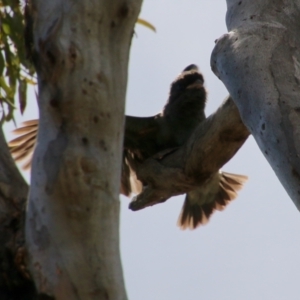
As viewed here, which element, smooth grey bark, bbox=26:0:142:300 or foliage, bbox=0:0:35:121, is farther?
foliage, bbox=0:0:35:121

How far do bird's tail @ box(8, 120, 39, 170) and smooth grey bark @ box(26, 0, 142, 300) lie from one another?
2.14 meters

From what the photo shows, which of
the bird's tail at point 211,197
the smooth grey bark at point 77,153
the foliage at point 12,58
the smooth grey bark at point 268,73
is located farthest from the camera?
the bird's tail at point 211,197

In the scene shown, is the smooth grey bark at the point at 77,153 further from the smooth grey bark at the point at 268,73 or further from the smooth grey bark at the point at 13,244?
the smooth grey bark at the point at 268,73

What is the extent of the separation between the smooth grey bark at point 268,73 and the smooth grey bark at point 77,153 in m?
0.40

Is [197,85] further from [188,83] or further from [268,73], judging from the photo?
[268,73]

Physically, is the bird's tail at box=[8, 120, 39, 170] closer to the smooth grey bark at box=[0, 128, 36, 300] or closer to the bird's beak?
the bird's beak

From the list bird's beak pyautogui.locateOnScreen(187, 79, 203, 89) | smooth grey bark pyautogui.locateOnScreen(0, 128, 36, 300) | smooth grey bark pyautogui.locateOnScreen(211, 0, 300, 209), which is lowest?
smooth grey bark pyautogui.locateOnScreen(0, 128, 36, 300)

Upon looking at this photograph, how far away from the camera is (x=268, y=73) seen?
7.02ft

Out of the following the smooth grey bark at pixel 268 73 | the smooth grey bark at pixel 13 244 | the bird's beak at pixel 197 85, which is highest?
the bird's beak at pixel 197 85

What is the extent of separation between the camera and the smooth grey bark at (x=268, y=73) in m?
1.93

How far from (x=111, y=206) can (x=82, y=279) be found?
8.1 inches

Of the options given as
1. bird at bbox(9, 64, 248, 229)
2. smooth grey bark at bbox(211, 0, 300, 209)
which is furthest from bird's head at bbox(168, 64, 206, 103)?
smooth grey bark at bbox(211, 0, 300, 209)

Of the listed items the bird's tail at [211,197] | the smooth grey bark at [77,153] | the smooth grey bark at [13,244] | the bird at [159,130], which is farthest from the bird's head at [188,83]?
the smooth grey bark at [13,244]

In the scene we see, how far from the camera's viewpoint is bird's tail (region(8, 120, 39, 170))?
13.4 ft
